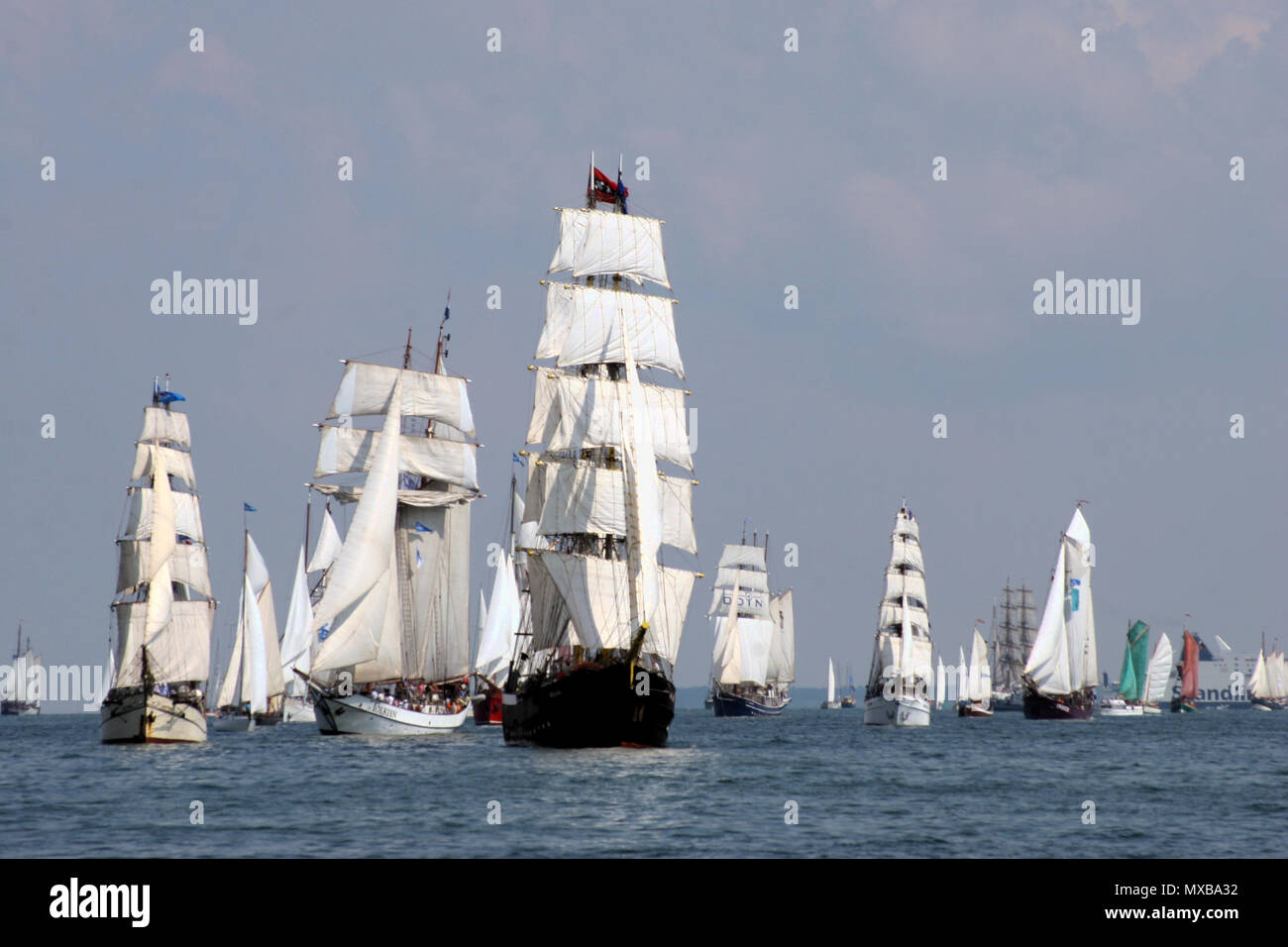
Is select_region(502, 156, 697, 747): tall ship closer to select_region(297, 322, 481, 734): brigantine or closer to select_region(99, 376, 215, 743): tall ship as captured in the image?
select_region(297, 322, 481, 734): brigantine

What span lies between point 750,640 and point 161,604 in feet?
340

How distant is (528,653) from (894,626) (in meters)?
67.2

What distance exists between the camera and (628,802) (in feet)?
142

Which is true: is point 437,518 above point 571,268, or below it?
below

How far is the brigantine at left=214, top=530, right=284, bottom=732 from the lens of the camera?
110 metres

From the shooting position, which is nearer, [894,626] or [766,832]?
[766,832]

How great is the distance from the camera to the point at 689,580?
75062 mm

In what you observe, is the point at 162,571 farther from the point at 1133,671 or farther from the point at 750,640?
the point at 1133,671

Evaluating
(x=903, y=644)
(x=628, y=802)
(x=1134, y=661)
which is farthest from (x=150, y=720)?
(x=1134, y=661)

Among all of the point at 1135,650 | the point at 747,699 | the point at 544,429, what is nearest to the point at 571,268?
the point at 544,429

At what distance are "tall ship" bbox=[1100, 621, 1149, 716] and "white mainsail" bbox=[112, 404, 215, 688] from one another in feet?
413

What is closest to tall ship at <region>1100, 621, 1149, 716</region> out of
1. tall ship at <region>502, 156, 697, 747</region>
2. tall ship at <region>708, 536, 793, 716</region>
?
tall ship at <region>708, 536, 793, 716</region>
